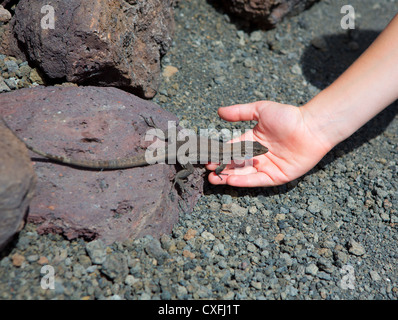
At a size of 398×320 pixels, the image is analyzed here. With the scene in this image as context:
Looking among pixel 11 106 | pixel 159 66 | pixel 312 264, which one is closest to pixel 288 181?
pixel 312 264

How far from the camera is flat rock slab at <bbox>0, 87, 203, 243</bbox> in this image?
356 cm

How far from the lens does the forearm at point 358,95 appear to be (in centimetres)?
433

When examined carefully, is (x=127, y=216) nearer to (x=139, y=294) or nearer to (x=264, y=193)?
(x=139, y=294)

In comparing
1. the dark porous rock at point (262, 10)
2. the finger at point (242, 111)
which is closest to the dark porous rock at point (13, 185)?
the finger at point (242, 111)

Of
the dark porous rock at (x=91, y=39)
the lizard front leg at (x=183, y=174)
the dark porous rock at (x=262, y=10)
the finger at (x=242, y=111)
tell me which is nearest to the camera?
the dark porous rock at (x=91, y=39)

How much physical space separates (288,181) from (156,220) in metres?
1.81

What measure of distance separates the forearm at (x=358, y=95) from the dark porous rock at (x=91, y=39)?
2369 mm

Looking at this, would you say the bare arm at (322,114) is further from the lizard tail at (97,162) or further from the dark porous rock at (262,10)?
the dark porous rock at (262,10)

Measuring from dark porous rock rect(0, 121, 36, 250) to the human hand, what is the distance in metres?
2.13

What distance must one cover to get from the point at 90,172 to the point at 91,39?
1.60 metres

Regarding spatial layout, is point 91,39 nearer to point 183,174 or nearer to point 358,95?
point 183,174

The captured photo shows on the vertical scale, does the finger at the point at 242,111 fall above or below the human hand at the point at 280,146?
above

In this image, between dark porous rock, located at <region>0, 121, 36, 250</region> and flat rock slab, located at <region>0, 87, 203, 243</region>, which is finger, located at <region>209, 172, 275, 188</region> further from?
dark porous rock, located at <region>0, 121, 36, 250</region>

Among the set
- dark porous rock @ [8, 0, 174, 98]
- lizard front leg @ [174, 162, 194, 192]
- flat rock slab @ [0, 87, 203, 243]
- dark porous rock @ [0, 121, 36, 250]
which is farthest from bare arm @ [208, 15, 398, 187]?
dark porous rock @ [0, 121, 36, 250]
